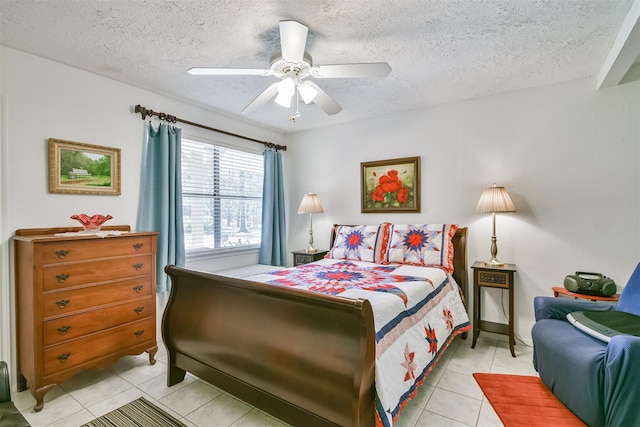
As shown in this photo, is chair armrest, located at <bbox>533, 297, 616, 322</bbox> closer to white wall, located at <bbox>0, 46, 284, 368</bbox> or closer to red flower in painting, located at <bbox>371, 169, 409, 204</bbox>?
red flower in painting, located at <bbox>371, 169, 409, 204</bbox>

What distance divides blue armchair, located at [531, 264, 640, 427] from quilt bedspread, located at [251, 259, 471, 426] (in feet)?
2.22

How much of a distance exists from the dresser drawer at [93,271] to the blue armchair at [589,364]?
125 inches

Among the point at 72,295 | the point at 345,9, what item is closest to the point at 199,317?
the point at 72,295

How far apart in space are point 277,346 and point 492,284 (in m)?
2.22

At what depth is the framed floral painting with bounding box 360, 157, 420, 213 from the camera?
366cm

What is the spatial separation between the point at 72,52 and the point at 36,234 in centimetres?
143

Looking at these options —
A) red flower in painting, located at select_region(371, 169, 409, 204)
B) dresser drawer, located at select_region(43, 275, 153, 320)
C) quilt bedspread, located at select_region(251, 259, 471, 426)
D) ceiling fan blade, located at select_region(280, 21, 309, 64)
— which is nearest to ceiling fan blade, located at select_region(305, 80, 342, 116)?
ceiling fan blade, located at select_region(280, 21, 309, 64)

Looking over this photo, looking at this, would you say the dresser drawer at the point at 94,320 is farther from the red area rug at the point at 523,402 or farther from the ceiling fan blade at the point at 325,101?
the red area rug at the point at 523,402

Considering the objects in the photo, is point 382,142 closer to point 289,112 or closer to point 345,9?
point 289,112

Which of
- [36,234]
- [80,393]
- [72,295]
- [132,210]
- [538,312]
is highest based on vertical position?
[132,210]

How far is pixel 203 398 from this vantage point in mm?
2154

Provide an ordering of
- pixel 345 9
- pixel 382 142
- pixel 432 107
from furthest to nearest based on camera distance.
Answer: pixel 382 142 < pixel 432 107 < pixel 345 9

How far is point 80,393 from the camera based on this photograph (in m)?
2.22

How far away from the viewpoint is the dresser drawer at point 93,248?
2.11m
